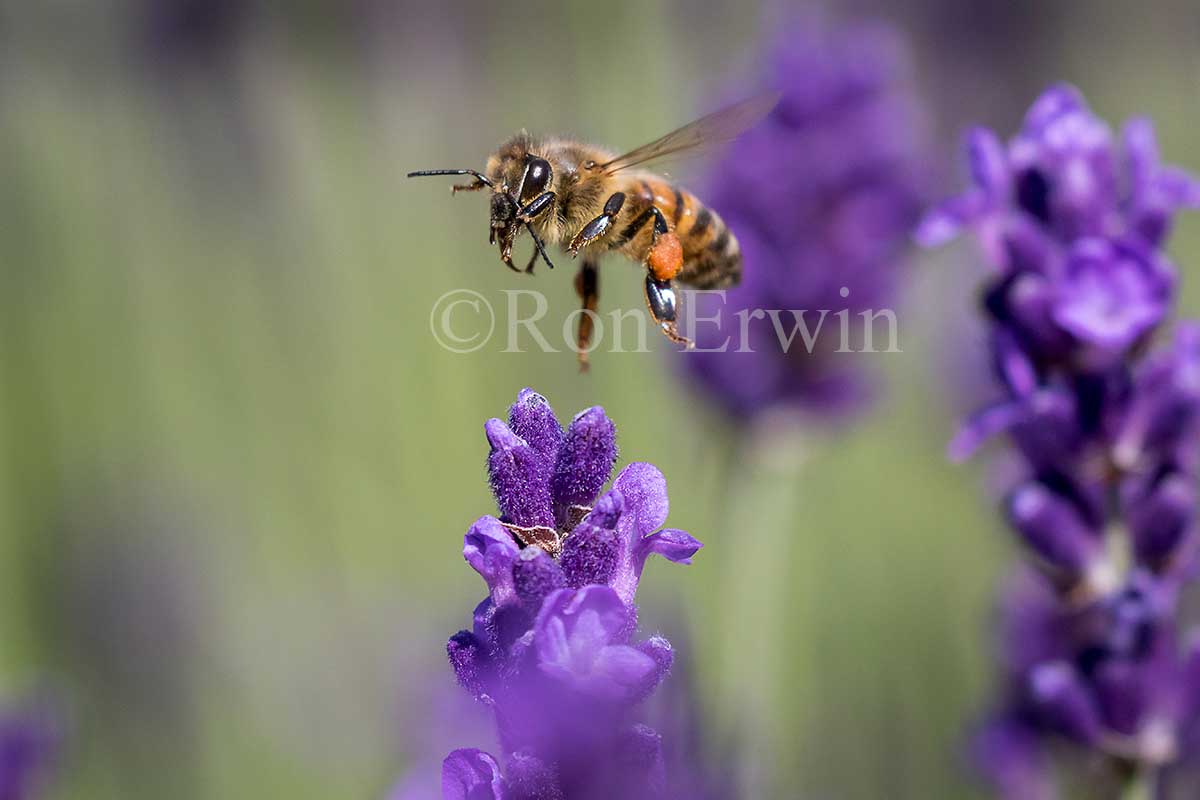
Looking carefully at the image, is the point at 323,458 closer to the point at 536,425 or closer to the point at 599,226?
the point at 599,226

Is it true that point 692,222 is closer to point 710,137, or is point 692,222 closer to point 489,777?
point 710,137

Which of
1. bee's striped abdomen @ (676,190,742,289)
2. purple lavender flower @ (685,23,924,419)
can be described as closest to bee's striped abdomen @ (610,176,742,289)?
bee's striped abdomen @ (676,190,742,289)

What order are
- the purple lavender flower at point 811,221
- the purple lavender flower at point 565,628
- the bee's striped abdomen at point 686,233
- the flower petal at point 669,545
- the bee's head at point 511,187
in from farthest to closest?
the purple lavender flower at point 811,221
the bee's striped abdomen at point 686,233
the bee's head at point 511,187
the flower petal at point 669,545
the purple lavender flower at point 565,628

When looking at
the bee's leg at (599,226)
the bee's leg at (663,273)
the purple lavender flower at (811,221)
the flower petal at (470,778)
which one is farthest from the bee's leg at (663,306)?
the flower petal at (470,778)

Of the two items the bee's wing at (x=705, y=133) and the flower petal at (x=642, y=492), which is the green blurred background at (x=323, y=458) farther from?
the flower petal at (x=642, y=492)

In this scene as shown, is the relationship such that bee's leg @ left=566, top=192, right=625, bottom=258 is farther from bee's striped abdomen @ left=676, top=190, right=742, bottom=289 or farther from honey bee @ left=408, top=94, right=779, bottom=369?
bee's striped abdomen @ left=676, top=190, right=742, bottom=289

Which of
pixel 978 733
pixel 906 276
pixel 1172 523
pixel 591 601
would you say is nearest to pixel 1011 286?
pixel 1172 523
